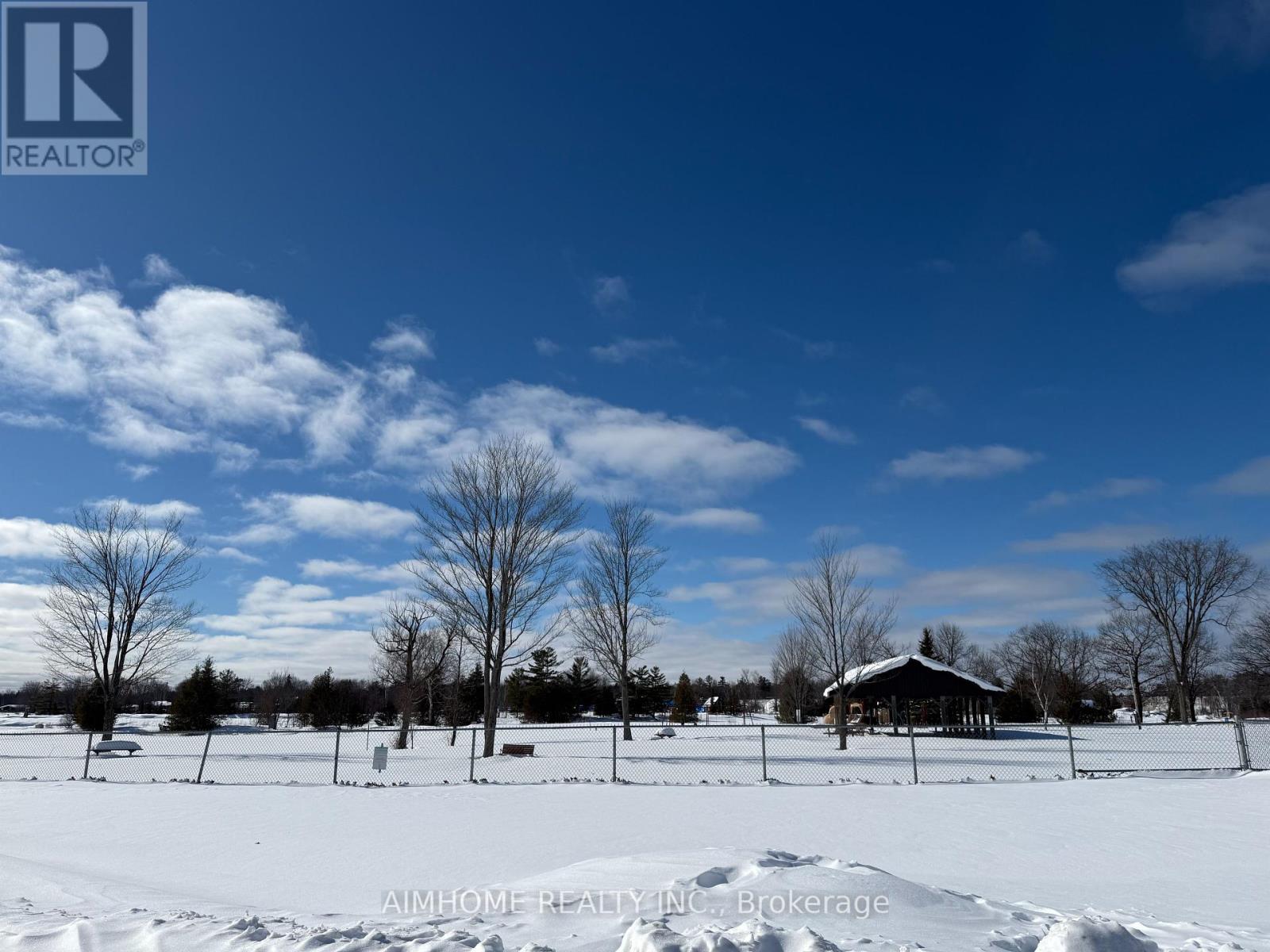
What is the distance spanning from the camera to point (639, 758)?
22.6 meters

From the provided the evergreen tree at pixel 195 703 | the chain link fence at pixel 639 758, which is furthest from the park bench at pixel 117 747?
the evergreen tree at pixel 195 703

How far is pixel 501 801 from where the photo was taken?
13.2 metres

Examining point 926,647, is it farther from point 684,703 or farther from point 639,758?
point 639,758

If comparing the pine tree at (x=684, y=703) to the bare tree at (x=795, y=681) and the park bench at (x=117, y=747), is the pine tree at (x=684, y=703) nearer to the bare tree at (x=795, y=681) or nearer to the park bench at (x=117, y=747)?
the bare tree at (x=795, y=681)

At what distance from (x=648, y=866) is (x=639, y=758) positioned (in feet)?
54.7

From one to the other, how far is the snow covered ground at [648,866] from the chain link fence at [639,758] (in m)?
2.48

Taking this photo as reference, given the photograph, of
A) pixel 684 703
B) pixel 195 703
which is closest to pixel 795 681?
pixel 684 703

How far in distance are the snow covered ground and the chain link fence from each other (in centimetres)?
248

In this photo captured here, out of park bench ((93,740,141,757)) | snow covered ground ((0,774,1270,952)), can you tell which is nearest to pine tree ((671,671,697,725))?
park bench ((93,740,141,757))

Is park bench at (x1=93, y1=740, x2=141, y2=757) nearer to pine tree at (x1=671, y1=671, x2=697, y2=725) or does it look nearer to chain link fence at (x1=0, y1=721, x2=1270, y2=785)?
chain link fence at (x1=0, y1=721, x2=1270, y2=785)

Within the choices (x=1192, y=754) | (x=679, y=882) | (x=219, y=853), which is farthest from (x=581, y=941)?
(x=1192, y=754)

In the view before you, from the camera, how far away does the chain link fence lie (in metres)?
17.4

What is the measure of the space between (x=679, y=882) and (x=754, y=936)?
1.80m

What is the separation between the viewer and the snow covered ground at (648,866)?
16.0ft
